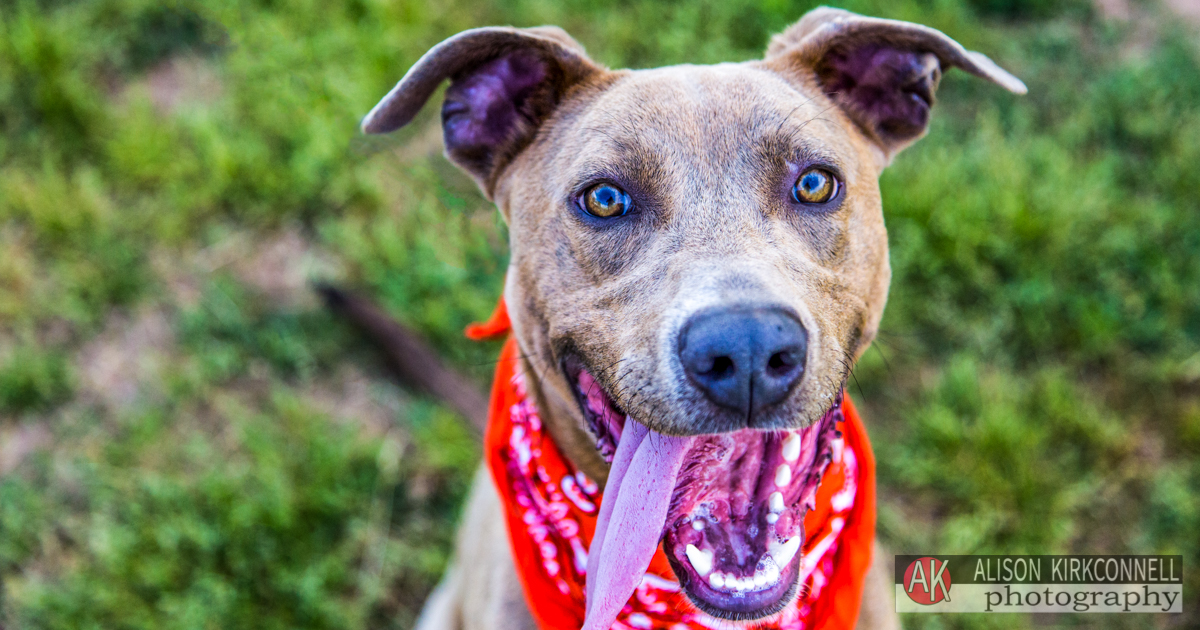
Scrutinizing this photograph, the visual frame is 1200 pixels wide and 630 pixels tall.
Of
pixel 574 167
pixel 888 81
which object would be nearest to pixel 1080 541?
pixel 888 81

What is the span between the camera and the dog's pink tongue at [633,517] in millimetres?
2418

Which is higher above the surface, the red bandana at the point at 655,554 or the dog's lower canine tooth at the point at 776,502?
the dog's lower canine tooth at the point at 776,502

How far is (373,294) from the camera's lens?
4992mm

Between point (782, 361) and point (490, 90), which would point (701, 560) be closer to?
point (782, 361)

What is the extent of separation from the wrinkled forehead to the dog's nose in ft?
1.92

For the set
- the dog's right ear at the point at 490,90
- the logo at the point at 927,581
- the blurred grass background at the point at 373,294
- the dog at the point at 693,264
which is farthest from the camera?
the blurred grass background at the point at 373,294

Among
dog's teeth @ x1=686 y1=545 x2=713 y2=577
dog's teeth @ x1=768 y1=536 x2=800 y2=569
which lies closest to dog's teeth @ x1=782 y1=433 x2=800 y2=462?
dog's teeth @ x1=768 y1=536 x2=800 y2=569

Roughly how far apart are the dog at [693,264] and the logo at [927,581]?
3.36 feet

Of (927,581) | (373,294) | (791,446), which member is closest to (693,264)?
(791,446)

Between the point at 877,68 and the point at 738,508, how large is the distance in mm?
1533

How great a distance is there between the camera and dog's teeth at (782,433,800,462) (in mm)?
2551

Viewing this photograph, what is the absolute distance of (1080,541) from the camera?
4117 millimetres

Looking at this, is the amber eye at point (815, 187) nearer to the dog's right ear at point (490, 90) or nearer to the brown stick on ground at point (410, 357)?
the dog's right ear at point (490, 90)

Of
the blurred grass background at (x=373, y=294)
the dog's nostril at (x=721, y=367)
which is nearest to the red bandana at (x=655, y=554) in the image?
the dog's nostril at (x=721, y=367)
